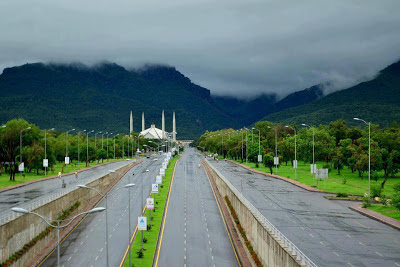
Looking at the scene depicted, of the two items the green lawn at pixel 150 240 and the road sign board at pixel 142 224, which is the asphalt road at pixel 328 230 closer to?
the green lawn at pixel 150 240

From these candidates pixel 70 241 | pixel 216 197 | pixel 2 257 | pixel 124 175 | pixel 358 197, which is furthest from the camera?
pixel 124 175

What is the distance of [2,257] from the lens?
38281mm

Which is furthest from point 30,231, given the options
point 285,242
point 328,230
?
point 328,230

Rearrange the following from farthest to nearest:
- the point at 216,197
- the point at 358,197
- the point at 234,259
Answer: the point at 216,197
the point at 358,197
the point at 234,259

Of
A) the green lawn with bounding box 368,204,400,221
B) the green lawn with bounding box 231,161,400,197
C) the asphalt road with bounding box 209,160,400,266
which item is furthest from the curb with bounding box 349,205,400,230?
the green lawn with bounding box 231,161,400,197

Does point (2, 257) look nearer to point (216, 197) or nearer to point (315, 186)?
point (216, 197)

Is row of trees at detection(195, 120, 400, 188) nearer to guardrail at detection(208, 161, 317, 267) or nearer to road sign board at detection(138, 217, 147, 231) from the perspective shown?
guardrail at detection(208, 161, 317, 267)

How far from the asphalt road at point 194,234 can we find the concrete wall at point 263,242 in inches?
107

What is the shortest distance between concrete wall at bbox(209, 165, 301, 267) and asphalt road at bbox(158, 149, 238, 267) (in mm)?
2727

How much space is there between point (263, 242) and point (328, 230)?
11.1 metres

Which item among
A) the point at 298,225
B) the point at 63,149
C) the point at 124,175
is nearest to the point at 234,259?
the point at 298,225

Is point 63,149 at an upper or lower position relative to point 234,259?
upper

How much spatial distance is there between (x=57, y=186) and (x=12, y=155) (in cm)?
2122

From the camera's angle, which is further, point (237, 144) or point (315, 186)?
point (237, 144)
